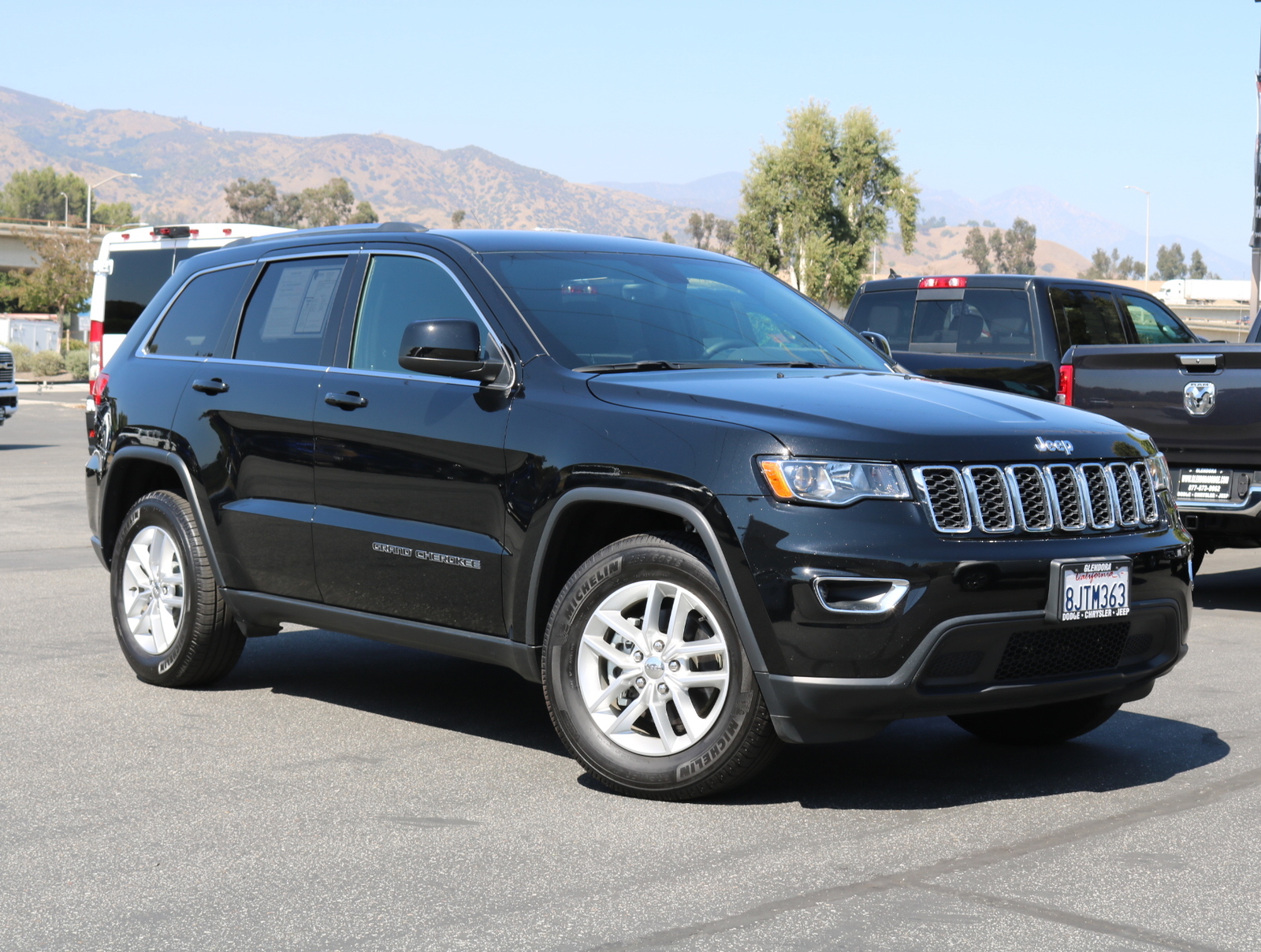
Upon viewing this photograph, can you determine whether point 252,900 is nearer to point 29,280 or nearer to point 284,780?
point 284,780

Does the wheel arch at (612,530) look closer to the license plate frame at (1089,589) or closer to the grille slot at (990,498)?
the grille slot at (990,498)

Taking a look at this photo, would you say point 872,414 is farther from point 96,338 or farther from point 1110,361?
point 96,338

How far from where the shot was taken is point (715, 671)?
4789mm

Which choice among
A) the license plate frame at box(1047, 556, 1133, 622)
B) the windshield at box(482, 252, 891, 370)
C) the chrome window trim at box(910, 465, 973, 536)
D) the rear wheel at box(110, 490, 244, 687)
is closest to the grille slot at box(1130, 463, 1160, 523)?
the license plate frame at box(1047, 556, 1133, 622)

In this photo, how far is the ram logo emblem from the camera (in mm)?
8750

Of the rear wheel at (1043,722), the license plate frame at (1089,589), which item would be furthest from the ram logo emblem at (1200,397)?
the license plate frame at (1089,589)

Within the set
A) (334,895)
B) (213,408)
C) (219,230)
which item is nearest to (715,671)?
(334,895)

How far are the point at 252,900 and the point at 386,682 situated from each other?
2.99 m

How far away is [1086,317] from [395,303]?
Answer: 307 inches

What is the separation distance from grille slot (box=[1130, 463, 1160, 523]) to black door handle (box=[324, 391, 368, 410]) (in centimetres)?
273

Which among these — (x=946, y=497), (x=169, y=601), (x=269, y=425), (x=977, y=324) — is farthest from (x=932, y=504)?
(x=977, y=324)

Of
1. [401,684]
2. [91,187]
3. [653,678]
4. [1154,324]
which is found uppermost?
[91,187]

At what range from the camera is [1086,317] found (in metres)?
12.3

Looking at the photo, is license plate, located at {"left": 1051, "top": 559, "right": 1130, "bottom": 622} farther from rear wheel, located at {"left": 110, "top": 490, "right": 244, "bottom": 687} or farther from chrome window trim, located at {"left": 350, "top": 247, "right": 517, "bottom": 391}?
rear wheel, located at {"left": 110, "top": 490, "right": 244, "bottom": 687}
